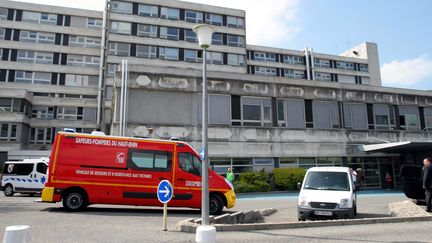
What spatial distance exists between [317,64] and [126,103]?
52.8 m

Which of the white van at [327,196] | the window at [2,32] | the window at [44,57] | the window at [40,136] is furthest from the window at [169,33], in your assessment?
the white van at [327,196]

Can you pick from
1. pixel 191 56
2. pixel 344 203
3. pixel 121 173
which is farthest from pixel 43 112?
pixel 344 203

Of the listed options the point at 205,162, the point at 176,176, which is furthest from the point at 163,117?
the point at 205,162

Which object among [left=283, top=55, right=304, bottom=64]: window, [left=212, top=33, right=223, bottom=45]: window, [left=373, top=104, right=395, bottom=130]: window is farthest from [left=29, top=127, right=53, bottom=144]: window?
[left=283, top=55, right=304, bottom=64]: window

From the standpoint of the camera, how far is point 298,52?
6650 centimetres

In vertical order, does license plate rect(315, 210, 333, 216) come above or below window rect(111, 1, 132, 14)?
below

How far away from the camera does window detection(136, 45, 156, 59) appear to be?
46284mm

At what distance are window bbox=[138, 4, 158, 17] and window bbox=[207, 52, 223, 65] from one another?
9183 millimetres

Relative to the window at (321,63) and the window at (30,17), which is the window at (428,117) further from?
the window at (30,17)

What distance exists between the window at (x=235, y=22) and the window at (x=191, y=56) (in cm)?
722

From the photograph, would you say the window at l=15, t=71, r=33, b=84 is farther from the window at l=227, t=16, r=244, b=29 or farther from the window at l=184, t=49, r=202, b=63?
the window at l=227, t=16, r=244, b=29

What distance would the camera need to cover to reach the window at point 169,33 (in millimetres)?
47812

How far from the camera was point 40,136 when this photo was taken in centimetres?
4391

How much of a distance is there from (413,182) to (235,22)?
42.1m
